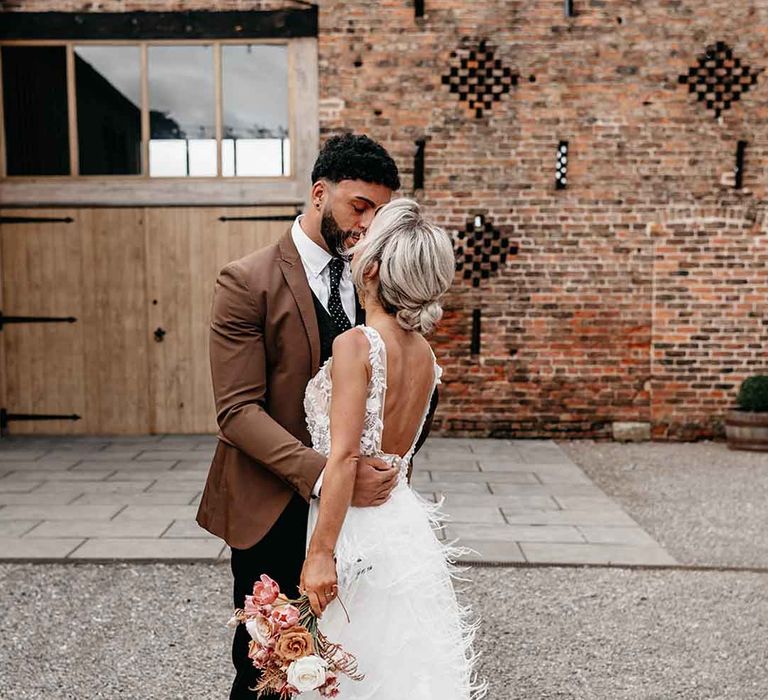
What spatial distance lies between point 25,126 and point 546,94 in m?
5.29

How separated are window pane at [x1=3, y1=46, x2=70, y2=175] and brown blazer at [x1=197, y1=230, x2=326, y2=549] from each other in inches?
278

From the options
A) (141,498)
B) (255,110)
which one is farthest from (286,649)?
(255,110)

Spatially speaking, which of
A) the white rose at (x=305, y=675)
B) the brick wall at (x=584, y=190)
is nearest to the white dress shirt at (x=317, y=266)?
the white rose at (x=305, y=675)

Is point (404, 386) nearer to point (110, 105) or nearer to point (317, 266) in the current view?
point (317, 266)

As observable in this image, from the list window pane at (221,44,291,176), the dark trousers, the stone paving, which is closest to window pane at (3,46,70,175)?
window pane at (221,44,291,176)

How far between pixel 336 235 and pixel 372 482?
2.28ft

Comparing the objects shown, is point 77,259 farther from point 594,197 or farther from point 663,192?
point 663,192

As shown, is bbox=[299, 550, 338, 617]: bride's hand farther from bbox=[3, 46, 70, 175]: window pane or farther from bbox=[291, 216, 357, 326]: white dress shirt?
bbox=[3, 46, 70, 175]: window pane

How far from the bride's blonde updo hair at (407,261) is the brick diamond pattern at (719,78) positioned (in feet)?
23.5

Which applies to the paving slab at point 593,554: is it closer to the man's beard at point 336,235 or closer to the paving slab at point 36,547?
the paving slab at point 36,547

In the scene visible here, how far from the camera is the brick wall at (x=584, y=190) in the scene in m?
8.09

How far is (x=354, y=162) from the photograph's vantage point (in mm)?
2244

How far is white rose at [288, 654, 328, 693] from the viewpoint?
182cm

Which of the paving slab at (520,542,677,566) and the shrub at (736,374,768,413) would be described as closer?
the paving slab at (520,542,677,566)
